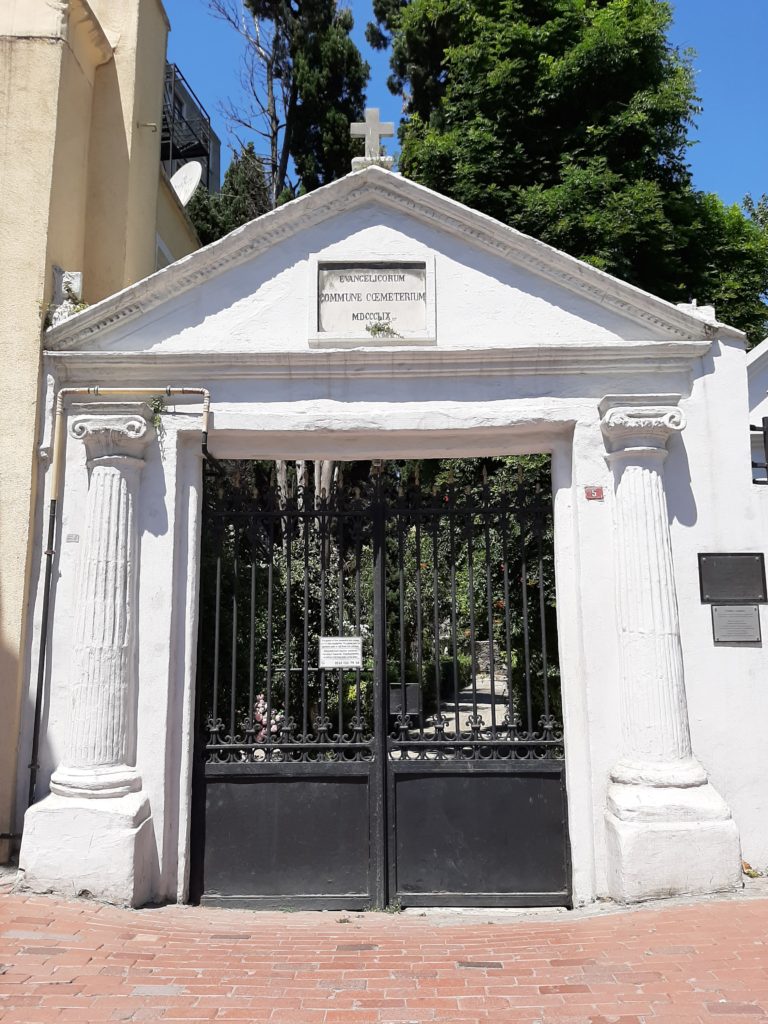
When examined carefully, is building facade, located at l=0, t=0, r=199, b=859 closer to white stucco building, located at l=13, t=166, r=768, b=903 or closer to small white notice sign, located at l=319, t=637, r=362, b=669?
white stucco building, located at l=13, t=166, r=768, b=903

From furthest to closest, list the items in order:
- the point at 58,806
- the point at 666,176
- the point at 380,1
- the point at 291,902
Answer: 1. the point at 380,1
2. the point at 666,176
3. the point at 291,902
4. the point at 58,806

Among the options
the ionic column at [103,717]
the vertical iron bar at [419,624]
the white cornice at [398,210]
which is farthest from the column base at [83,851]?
the white cornice at [398,210]

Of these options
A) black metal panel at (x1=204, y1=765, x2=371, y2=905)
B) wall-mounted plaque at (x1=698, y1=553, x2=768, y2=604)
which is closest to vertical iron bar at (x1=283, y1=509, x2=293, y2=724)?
black metal panel at (x1=204, y1=765, x2=371, y2=905)

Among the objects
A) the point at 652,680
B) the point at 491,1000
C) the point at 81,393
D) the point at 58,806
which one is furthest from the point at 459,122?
the point at 491,1000

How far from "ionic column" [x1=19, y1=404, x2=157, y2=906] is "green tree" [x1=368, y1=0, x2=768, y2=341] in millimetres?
8122

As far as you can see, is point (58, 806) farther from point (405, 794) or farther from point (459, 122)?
point (459, 122)

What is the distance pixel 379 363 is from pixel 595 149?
830 cm

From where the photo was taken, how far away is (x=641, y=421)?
544 cm

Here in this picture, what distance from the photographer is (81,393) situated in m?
5.76

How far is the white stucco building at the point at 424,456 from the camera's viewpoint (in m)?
→ 5.23

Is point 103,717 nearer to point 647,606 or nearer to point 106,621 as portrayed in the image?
point 106,621

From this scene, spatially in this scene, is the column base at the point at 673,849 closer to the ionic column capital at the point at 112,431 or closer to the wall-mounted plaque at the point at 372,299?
the wall-mounted plaque at the point at 372,299

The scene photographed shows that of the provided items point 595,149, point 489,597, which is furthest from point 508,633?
point 595,149

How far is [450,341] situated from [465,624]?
4075mm
